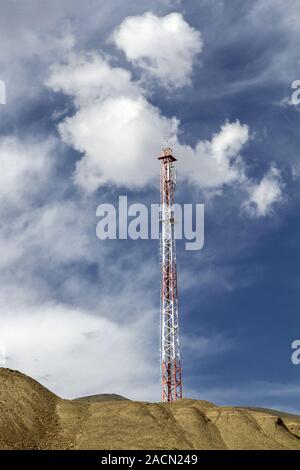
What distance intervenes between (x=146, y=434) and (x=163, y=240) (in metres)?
31.4

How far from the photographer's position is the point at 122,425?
5972cm

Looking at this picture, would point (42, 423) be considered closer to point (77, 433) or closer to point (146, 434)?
point (77, 433)

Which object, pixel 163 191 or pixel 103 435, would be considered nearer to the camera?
pixel 103 435

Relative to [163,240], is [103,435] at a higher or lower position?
lower

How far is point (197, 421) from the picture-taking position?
6338cm

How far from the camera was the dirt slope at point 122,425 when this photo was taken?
56.6 meters

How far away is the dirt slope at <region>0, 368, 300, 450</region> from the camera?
56.6 metres
